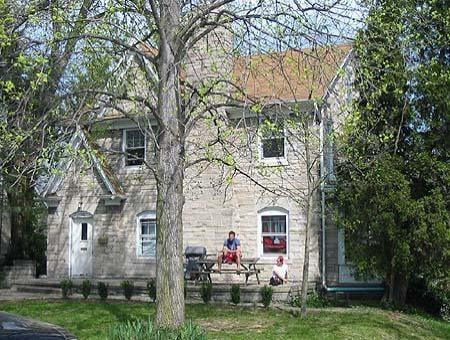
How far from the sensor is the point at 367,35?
36.3 feet

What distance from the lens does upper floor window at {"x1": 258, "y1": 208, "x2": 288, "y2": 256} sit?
67.5ft

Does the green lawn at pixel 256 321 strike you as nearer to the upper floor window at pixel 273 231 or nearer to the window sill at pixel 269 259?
the window sill at pixel 269 259

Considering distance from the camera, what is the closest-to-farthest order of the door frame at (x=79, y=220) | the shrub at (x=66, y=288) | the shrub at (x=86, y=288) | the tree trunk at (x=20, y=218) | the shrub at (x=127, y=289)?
1. the shrub at (x=127, y=289)
2. the shrub at (x=86, y=288)
3. the shrub at (x=66, y=288)
4. the door frame at (x=79, y=220)
5. the tree trunk at (x=20, y=218)

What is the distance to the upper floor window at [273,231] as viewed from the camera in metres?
20.6

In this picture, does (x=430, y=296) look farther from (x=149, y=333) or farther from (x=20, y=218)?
(x=20, y=218)

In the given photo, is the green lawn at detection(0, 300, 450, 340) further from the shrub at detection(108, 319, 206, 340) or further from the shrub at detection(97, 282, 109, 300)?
the shrub at detection(108, 319, 206, 340)

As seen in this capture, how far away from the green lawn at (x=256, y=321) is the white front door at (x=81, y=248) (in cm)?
611

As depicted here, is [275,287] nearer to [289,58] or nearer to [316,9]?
[289,58]

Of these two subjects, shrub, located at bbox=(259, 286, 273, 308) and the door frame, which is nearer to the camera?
shrub, located at bbox=(259, 286, 273, 308)

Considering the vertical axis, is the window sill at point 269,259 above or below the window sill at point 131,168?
below

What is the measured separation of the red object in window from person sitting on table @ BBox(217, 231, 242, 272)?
64.5 inches

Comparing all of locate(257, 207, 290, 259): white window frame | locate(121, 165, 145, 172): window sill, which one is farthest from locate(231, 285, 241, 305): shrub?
locate(121, 165, 145, 172): window sill

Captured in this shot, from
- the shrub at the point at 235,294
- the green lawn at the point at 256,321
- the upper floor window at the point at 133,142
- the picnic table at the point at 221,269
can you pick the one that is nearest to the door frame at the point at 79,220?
the upper floor window at the point at 133,142

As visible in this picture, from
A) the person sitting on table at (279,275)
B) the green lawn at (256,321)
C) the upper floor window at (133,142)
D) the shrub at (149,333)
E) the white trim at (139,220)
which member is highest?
the upper floor window at (133,142)
